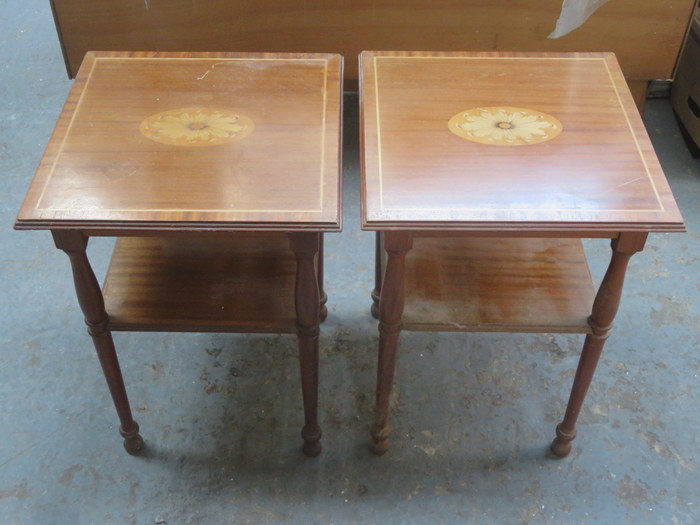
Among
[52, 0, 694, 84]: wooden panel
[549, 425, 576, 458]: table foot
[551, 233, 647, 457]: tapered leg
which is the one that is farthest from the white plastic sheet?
[549, 425, 576, 458]: table foot

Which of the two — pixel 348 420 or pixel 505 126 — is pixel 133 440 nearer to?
pixel 348 420

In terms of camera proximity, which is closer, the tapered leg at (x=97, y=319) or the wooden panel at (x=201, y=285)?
the tapered leg at (x=97, y=319)

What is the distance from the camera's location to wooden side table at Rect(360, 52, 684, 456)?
Answer: 1.29 meters

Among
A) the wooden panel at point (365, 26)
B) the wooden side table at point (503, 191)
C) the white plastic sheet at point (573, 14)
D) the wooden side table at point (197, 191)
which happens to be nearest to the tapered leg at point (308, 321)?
the wooden side table at point (197, 191)

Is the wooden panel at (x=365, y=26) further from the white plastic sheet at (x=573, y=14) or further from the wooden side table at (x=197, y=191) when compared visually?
the wooden side table at (x=197, y=191)

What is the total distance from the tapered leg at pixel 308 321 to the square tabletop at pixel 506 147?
0.41 feet

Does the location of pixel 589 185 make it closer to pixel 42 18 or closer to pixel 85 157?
pixel 85 157

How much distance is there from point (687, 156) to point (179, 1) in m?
1.63

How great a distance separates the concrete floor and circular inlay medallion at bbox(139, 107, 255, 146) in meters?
0.64

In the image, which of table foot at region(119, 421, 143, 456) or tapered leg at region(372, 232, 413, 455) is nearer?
tapered leg at region(372, 232, 413, 455)

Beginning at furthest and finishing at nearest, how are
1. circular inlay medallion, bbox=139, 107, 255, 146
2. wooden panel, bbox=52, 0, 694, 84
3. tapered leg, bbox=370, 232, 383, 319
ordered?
wooden panel, bbox=52, 0, 694, 84
tapered leg, bbox=370, 232, 383, 319
circular inlay medallion, bbox=139, 107, 255, 146

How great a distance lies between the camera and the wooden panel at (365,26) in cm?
214

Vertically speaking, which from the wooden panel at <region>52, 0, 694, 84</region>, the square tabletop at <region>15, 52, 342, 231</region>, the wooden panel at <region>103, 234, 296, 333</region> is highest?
the square tabletop at <region>15, 52, 342, 231</region>

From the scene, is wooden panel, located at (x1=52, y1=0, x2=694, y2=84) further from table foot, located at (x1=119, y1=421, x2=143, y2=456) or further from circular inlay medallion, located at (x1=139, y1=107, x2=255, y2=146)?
table foot, located at (x1=119, y1=421, x2=143, y2=456)
